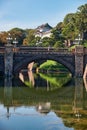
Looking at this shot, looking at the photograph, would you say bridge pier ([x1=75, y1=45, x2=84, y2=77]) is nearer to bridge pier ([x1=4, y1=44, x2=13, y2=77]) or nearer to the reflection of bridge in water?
bridge pier ([x1=4, y1=44, x2=13, y2=77])

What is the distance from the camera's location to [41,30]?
186 meters

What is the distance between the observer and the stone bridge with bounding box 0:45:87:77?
74.1 metres

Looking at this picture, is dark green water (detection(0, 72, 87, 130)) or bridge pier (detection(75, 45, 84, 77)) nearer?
dark green water (detection(0, 72, 87, 130))

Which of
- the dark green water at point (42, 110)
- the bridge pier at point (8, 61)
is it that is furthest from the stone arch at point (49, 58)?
the dark green water at point (42, 110)

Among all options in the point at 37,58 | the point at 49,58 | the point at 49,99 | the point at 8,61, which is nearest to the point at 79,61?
the point at 49,58

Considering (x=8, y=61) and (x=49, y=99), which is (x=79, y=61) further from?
(x=49, y=99)

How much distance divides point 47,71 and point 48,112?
63.0 meters

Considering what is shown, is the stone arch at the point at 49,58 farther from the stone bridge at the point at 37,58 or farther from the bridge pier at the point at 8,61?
the bridge pier at the point at 8,61

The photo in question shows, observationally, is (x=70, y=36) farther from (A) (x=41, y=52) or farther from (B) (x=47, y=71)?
(A) (x=41, y=52)

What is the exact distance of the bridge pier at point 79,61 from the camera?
7519 centimetres

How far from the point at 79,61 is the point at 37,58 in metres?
7.39

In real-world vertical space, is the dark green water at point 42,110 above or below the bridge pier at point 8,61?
below

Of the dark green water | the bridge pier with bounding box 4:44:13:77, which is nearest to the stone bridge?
the bridge pier with bounding box 4:44:13:77

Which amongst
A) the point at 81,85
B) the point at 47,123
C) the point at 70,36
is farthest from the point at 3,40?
the point at 47,123
